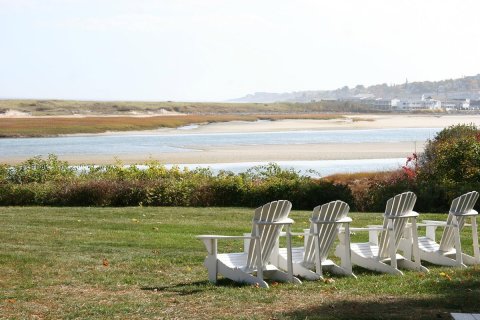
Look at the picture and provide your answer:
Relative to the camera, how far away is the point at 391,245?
11.3 meters

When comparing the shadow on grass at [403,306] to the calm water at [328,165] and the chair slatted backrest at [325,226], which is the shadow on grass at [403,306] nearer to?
the chair slatted backrest at [325,226]

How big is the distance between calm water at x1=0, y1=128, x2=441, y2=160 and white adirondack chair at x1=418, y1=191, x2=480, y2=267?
41.9 metres

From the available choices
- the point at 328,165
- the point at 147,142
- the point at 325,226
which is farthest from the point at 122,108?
the point at 325,226

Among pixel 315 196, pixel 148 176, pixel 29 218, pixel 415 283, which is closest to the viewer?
pixel 415 283

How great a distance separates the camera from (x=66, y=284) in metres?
10.8

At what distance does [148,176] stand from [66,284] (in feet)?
47.0

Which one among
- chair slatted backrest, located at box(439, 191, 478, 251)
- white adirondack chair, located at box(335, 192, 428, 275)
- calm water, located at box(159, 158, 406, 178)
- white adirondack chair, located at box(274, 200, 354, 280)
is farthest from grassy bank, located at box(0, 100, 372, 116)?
Answer: white adirondack chair, located at box(274, 200, 354, 280)

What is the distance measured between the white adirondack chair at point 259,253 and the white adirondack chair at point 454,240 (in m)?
2.70

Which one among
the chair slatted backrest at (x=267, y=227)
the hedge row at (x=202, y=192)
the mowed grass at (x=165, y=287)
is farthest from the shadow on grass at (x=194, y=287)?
the hedge row at (x=202, y=192)

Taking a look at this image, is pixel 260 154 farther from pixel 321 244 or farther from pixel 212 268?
pixel 212 268

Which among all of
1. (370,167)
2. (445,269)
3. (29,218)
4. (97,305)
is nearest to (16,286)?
(97,305)

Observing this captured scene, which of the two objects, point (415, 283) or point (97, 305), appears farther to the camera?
point (415, 283)

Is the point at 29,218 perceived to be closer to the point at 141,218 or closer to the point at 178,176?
the point at 141,218

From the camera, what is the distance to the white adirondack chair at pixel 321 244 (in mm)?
10859
